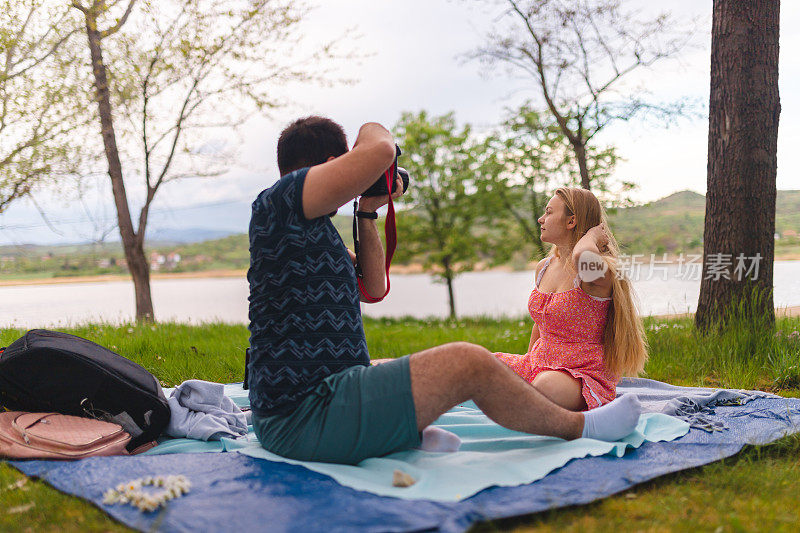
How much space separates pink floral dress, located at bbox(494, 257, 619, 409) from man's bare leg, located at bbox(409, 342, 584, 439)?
2.53 feet

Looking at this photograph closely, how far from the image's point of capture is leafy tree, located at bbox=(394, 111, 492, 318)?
16.8m

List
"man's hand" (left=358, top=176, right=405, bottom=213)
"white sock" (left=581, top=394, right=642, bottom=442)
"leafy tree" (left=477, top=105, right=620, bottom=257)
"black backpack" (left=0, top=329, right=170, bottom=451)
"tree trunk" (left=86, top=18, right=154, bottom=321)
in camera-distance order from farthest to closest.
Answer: "leafy tree" (left=477, top=105, right=620, bottom=257)
"tree trunk" (left=86, top=18, right=154, bottom=321)
"black backpack" (left=0, top=329, right=170, bottom=451)
"white sock" (left=581, top=394, right=642, bottom=442)
"man's hand" (left=358, top=176, right=405, bottom=213)

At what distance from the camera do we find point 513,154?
1529 cm

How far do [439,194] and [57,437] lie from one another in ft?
51.0

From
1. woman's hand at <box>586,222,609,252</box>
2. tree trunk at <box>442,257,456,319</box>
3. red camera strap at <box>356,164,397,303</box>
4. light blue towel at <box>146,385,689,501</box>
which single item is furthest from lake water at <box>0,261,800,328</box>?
tree trunk at <box>442,257,456,319</box>

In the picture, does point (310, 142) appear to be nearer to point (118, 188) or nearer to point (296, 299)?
point (296, 299)

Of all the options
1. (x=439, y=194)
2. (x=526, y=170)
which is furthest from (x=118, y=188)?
(x=439, y=194)

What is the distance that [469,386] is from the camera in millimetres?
2055

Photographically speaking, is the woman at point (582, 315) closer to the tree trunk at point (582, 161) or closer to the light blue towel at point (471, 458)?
the light blue towel at point (471, 458)

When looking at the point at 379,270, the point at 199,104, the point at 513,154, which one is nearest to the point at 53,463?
the point at 379,270

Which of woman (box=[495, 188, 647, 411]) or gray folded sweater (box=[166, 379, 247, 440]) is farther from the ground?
woman (box=[495, 188, 647, 411])

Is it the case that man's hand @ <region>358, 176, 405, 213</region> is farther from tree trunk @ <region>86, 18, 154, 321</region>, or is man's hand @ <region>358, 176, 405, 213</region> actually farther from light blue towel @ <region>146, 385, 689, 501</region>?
tree trunk @ <region>86, 18, 154, 321</region>

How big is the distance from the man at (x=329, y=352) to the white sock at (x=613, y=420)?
26 cm

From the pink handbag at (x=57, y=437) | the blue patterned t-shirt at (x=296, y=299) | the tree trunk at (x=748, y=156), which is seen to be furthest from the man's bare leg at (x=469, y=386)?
the tree trunk at (x=748, y=156)
